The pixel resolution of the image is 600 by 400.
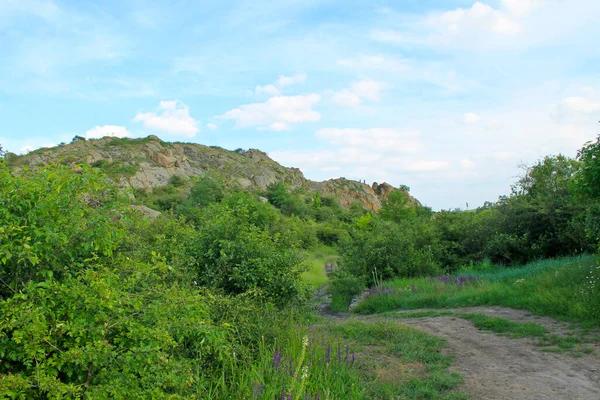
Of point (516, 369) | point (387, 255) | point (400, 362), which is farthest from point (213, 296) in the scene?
point (387, 255)

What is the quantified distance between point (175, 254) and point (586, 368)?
245 inches

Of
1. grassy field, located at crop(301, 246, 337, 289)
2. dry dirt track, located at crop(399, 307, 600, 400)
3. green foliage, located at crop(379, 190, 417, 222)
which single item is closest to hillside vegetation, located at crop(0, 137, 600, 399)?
dry dirt track, located at crop(399, 307, 600, 400)

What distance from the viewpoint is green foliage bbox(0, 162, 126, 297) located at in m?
3.83

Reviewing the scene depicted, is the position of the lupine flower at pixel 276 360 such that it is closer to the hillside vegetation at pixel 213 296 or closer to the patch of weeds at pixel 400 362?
the hillside vegetation at pixel 213 296

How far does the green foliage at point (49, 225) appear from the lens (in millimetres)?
3834

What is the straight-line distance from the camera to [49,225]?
3.97 m

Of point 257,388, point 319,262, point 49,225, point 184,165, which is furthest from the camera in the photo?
point 184,165

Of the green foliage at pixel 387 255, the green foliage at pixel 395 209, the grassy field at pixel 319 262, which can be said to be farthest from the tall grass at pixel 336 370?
the green foliage at pixel 395 209

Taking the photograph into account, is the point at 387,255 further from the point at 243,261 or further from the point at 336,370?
the point at 336,370

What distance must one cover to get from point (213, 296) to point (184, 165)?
7050 centimetres

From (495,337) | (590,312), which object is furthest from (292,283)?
(590,312)

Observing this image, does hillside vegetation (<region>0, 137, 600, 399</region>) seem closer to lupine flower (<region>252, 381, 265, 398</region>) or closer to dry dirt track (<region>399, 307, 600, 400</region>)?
lupine flower (<region>252, 381, 265, 398</region>)

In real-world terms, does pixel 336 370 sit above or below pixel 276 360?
below

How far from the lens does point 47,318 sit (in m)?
3.71
